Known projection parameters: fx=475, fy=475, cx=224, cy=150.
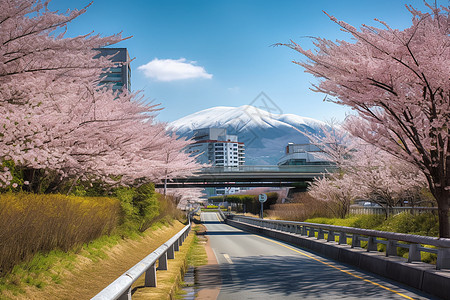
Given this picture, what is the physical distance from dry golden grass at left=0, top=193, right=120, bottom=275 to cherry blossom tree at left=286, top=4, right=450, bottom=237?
790 cm

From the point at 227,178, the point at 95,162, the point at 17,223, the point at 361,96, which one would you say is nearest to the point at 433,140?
the point at 361,96

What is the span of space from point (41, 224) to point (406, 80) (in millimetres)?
10502

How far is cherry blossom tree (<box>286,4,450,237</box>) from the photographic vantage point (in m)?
12.9

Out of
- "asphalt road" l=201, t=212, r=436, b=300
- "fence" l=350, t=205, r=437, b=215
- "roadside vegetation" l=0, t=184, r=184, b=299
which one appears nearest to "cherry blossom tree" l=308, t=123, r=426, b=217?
"fence" l=350, t=205, r=437, b=215

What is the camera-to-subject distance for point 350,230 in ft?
58.7

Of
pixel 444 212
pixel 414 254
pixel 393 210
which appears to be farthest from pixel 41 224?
pixel 393 210

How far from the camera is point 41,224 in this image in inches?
372

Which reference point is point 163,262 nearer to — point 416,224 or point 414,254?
point 414,254

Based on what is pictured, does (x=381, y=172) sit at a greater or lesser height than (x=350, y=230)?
greater

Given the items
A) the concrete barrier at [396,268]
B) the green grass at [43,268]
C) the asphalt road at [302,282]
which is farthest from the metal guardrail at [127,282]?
the concrete barrier at [396,268]

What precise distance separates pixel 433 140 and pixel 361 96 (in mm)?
2500

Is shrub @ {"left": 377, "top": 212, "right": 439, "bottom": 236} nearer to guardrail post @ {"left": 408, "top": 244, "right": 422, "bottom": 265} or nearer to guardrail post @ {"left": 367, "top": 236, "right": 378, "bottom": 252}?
guardrail post @ {"left": 367, "top": 236, "right": 378, "bottom": 252}

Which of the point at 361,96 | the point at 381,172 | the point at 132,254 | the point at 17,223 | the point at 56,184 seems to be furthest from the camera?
the point at 381,172

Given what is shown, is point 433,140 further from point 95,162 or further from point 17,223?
point 17,223
